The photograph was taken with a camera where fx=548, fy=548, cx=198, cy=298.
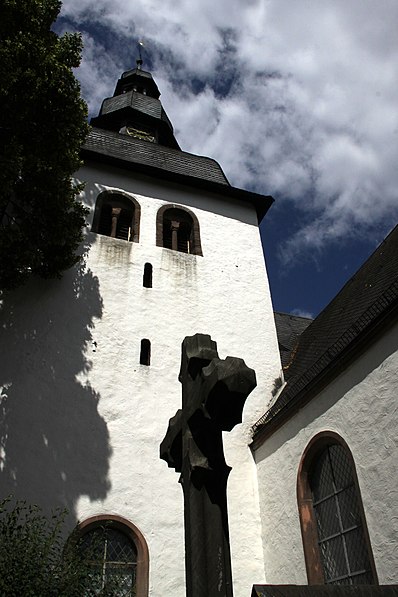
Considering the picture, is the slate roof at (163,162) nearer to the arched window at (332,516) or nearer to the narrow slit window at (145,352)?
the narrow slit window at (145,352)

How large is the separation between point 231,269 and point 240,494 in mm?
5207

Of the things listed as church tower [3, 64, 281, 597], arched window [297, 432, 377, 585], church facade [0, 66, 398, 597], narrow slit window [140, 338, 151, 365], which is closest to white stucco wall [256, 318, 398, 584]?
church facade [0, 66, 398, 597]

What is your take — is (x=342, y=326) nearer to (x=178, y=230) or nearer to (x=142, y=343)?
(x=142, y=343)

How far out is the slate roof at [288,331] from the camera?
39.8 feet

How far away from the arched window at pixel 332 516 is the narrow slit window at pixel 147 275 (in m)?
5.04

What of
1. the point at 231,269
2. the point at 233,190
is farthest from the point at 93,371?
the point at 233,190

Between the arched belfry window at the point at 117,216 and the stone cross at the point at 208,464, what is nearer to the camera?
the stone cross at the point at 208,464

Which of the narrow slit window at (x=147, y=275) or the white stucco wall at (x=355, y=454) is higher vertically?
the narrow slit window at (x=147, y=275)

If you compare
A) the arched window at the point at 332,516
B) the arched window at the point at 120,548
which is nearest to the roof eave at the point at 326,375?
the arched window at the point at 332,516

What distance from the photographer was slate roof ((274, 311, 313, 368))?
1212 centimetres

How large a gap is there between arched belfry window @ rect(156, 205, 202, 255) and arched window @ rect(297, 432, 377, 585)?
6091 millimetres

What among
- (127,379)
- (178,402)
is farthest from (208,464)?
(127,379)

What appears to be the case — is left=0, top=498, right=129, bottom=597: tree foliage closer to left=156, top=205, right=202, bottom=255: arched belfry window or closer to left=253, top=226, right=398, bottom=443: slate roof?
left=253, top=226, right=398, bottom=443: slate roof

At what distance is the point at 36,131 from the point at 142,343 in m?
4.13
